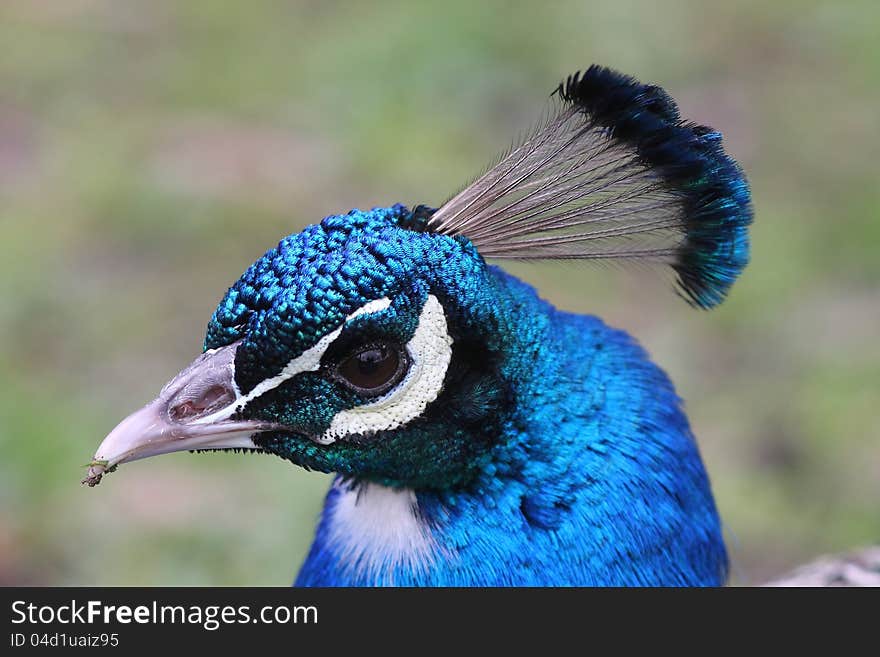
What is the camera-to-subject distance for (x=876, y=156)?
391 cm

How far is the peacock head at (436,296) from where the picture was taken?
4.84 feet

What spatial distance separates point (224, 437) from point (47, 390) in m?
1.88

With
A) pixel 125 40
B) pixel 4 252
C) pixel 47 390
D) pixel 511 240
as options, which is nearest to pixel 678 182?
pixel 511 240

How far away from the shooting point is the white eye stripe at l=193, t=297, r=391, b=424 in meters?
1.46

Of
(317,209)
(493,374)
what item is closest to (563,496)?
(493,374)

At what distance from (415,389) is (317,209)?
234 cm

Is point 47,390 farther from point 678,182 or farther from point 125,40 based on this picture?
point 678,182

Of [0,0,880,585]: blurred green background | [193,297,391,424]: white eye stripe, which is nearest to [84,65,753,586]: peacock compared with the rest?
[193,297,391,424]: white eye stripe

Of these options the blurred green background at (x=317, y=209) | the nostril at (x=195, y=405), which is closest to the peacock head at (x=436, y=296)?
the nostril at (x=195, y=405)

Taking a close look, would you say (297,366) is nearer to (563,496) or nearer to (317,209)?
(563,496)

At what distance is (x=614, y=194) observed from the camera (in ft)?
5.31

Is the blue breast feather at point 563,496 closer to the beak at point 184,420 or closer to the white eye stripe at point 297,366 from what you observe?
the white eye stripe at point 297,366

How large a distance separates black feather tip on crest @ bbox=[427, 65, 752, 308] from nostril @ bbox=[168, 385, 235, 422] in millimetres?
358

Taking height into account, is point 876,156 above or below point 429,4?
below
